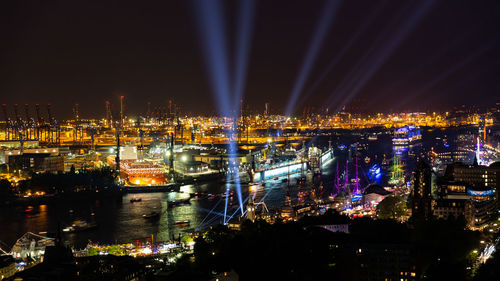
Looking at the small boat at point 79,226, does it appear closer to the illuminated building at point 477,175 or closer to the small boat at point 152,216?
the small boat at point 152,216

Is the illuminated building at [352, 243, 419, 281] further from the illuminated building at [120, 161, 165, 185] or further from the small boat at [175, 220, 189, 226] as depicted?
the illuminated building at [120, 161, 165, 185]

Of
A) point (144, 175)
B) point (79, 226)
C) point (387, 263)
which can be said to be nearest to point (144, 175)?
point (144, 175)

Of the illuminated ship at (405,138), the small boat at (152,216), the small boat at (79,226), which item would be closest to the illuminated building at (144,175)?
the small boat at (152,216)

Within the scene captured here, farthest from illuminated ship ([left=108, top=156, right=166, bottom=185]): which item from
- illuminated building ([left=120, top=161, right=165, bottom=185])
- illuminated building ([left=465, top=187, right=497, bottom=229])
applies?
illuminated building ([left=465, top=187, right=497, bottom=229])

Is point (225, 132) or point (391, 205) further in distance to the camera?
point (225, 132)

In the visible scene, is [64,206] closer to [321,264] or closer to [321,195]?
[321,195]

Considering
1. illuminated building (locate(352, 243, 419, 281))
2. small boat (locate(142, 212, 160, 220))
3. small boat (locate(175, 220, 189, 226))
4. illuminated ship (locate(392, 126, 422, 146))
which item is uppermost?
illuminated ship (locate(392, 126, 422, 146))

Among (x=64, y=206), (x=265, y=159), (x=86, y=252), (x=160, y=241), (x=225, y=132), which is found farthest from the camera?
(x=225, y=132)

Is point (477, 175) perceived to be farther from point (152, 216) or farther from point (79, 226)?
point (79, 226)

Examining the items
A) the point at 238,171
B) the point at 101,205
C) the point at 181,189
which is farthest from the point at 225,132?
the point at 101,205
